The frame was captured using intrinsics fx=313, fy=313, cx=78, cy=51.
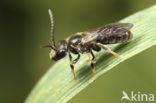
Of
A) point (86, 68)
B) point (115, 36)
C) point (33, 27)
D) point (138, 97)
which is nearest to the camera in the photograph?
point (115, 36)

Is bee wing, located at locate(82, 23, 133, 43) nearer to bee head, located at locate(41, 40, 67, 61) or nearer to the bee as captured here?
the bee

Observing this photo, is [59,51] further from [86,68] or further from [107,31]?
[107,31]

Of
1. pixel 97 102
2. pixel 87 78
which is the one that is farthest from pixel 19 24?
pixel 87 78

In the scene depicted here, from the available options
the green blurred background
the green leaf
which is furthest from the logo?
the green blurred background

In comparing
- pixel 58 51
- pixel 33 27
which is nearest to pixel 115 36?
pixel 58 51

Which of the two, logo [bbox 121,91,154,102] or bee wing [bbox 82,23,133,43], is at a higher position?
bee wing [bbox 82,23,133,43]

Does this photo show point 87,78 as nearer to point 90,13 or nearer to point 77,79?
point 77,79
